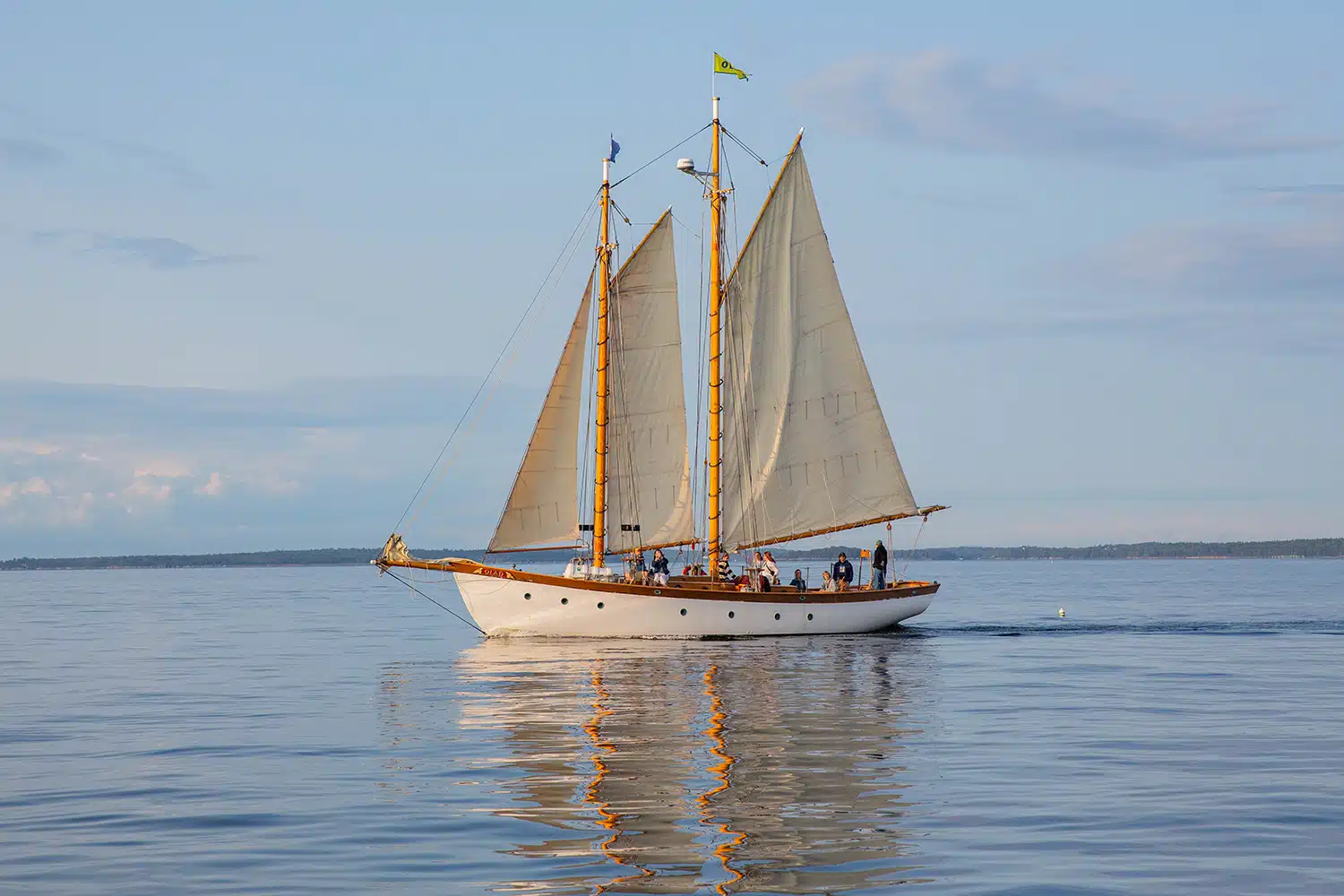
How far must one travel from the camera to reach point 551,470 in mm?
56469

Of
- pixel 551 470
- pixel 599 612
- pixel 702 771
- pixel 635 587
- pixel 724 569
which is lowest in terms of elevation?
pixel 702 771

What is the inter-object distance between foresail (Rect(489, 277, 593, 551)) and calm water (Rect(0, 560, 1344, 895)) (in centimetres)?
573

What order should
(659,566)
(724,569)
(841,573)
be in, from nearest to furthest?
(659,566), (724,569), (841,573)

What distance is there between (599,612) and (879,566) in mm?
13691

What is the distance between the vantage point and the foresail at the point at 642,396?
58812mm

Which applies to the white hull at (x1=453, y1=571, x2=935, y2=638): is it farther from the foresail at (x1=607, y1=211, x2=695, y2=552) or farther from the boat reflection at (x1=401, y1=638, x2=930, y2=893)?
the boat reflection at (x1=401, y1=638, x2=930, y2=893)

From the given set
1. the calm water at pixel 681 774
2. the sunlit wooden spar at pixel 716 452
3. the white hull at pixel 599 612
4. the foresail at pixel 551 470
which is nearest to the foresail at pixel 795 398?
the sunlit wooden spar at pixel 716 452

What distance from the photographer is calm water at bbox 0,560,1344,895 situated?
55.5ft

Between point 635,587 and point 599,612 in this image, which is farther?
point 599,612

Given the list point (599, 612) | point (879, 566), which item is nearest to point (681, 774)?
point (599, 612)

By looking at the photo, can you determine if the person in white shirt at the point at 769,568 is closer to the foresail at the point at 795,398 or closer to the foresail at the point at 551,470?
the foresail at the point at 795,398

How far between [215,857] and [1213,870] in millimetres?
Result: 11716

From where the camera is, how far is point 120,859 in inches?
704

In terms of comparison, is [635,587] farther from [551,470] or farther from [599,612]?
[551,470]
